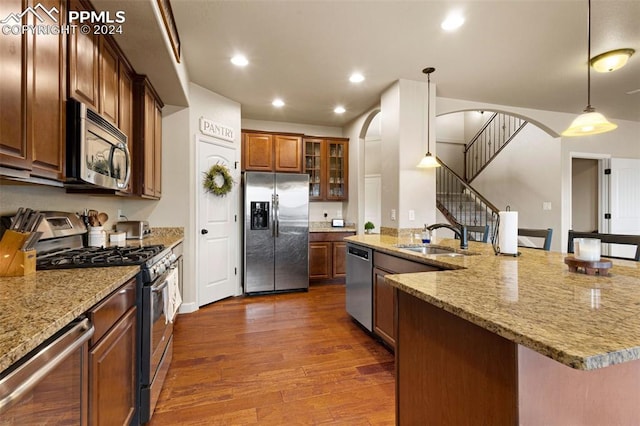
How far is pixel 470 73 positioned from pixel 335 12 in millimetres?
1861

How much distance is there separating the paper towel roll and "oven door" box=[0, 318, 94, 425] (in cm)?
222

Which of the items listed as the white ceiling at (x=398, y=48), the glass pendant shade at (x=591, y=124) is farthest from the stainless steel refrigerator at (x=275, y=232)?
the glass pendant shade at (x=591, y=124)

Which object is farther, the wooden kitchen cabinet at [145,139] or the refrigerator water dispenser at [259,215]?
the refrigerator water dispenser at [259,215]

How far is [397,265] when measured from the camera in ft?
7.68

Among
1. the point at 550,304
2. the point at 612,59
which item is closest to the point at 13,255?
the point at 550,304

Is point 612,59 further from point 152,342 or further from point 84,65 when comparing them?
point 152,342

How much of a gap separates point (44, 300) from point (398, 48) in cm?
306

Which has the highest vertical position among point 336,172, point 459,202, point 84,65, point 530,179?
point 84,65

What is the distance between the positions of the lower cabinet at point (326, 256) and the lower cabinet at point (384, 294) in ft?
6.69

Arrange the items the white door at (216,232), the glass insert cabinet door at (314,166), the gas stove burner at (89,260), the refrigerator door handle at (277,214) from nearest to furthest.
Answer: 1. the gas stove burner at (89,260)
2. the white door at (216,232)
3. the refrigerator door handle at (277,214)
4. the glass insert cabinet door at (314,166)

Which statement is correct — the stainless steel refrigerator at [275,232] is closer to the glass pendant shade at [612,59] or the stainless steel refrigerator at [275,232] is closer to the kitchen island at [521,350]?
the kitchen island at [521,350]

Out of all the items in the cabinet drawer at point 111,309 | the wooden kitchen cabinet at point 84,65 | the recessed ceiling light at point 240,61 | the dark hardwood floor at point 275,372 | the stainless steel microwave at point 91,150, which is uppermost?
the recessed ceiling light at point 240,61

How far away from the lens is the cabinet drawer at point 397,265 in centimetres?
205

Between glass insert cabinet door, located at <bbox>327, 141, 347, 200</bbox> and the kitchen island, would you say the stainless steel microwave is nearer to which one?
the kitchen island
